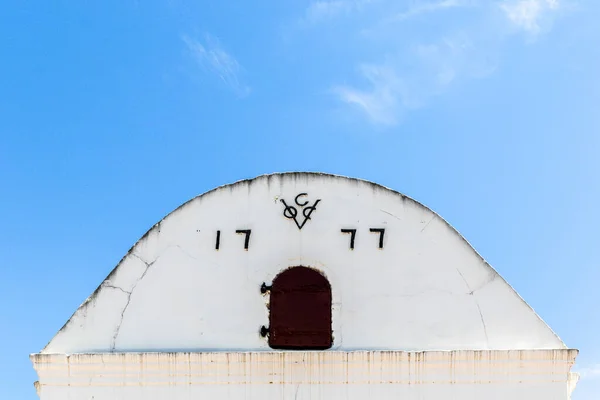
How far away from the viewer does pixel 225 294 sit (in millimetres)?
8734

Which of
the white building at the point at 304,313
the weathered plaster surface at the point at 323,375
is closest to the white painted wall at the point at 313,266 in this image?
the white building at the point at 304,313

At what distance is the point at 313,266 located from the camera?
346 inches

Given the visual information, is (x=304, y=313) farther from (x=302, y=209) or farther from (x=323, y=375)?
(x=302, y=209)

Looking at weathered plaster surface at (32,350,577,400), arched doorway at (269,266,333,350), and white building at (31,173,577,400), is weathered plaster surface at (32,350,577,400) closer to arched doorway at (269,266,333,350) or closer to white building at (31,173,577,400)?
white building at (31,173,577,400)

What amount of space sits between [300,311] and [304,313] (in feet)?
0.17

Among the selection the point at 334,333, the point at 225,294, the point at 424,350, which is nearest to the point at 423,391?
the point at 424,350

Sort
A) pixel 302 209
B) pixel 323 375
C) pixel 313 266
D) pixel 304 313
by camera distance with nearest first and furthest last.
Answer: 1. pixel 323 375
2. pixel 304 313
3. pixel 313 266
4. pixel 302 209

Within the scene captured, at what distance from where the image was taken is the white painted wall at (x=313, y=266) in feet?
28.4

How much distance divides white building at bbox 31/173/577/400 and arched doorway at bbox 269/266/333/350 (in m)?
0.01

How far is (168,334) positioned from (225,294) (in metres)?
0.79

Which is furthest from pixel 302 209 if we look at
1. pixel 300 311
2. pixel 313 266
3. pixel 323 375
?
pixel 323 375

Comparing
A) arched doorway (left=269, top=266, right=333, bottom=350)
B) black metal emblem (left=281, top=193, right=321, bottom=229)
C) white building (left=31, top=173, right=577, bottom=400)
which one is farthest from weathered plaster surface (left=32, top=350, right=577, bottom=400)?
black metal emblem (left=281, top=193, right=321, bottom=229)

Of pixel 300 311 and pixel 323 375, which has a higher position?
pixel 300 311

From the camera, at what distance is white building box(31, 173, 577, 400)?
8430mm
